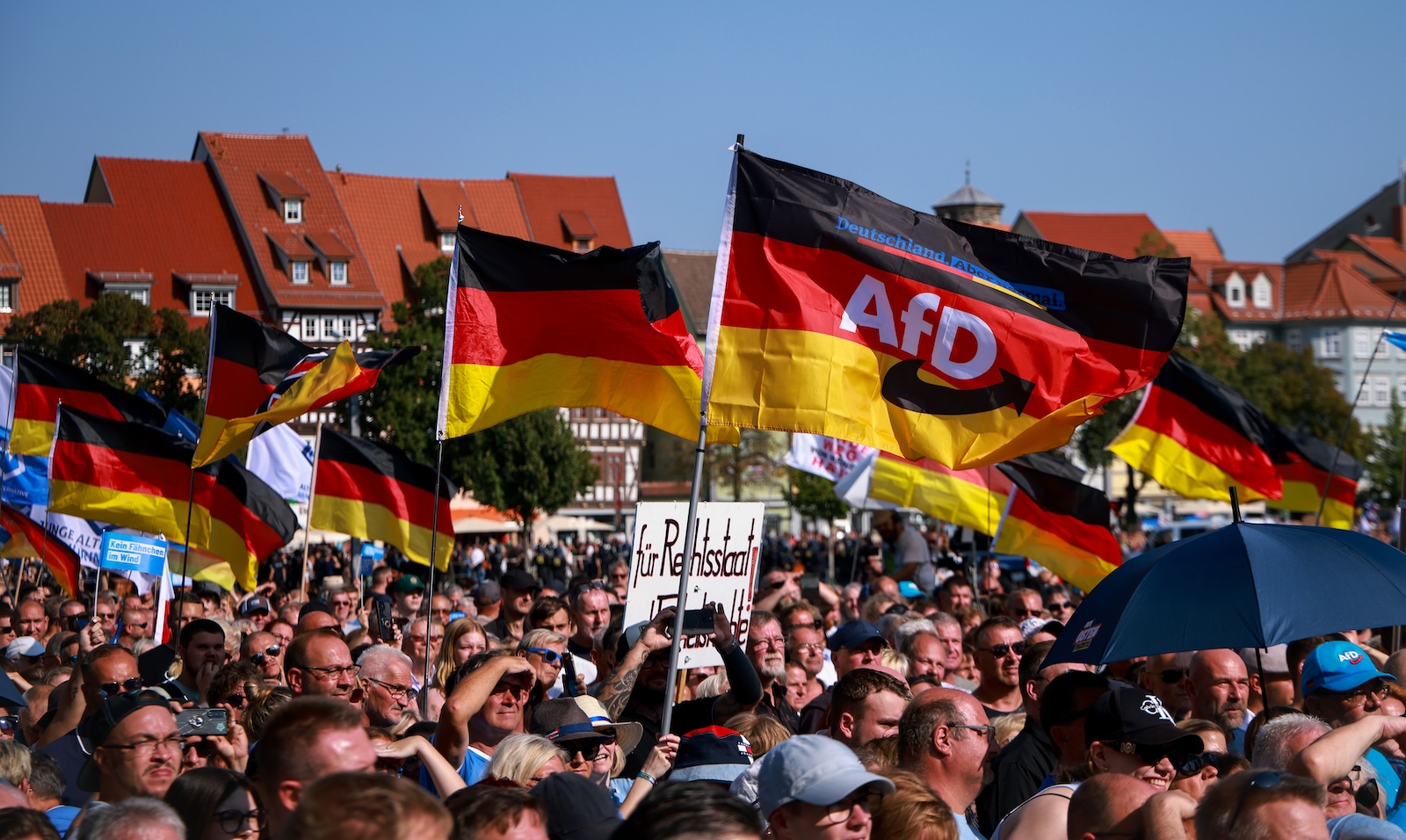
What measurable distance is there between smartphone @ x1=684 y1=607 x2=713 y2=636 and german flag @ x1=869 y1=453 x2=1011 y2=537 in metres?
8.49

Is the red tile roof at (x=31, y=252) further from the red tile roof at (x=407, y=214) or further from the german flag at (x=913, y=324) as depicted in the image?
the german flag at (x=913, y=324)

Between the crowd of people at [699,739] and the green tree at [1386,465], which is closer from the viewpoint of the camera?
the crowd of people at [699,739]

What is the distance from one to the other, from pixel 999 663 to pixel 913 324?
62.8 inches

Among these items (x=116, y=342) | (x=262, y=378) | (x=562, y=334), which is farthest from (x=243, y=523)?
(x=116, y=342)

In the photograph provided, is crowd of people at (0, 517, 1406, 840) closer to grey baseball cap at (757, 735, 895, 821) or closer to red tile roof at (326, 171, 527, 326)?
grey baseball cap at (757, 735, 895, 821)

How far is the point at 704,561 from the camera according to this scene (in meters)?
7.29

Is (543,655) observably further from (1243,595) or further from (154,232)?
(154,232)

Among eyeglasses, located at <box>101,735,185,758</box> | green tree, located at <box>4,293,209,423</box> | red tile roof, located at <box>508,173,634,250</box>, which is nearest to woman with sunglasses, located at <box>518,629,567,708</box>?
eyeglasses, located at <box>101,735,185,758</box>

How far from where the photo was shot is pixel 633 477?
76.2 meters

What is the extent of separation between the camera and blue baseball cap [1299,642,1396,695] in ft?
19.3

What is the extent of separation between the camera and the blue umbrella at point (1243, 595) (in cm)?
546

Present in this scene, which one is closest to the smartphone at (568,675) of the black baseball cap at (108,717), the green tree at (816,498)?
the black baseball cap at (108,717)

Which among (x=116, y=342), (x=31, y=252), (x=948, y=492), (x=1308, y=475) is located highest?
(x=31, y=252)

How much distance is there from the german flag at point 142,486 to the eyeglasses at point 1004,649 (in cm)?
695
